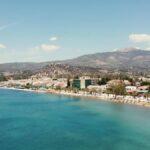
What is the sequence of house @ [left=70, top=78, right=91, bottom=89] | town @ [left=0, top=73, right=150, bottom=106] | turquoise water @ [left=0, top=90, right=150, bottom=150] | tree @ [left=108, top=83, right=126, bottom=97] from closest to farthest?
A: turquoise water @ [left=0, top=90, right=150, bottom=150] < town @ [left=0, top=73, right=150, bottom=106] < tree @ [left=108, top=83, right=126, bottom=97] < house @ [left=70, top=78, right=91, bottom=89]

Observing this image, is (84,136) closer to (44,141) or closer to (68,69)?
(44,141)

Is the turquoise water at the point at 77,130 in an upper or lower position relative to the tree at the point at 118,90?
lower

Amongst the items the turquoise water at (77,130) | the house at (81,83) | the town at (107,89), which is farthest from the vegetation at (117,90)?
the turquoise water at (77,130)

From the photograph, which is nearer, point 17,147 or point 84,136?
point 17,147

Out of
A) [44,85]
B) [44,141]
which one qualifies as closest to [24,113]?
[44,141]

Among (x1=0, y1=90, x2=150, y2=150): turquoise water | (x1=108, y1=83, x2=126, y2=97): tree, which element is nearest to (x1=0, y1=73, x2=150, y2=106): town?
(x1=108, y1=83, x2=126, y2=97): tree

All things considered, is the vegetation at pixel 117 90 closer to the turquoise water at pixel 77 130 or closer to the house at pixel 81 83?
the house at pixel 81 83

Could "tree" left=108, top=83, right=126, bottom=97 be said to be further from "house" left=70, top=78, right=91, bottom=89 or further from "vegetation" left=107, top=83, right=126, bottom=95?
"house" left=70, top=78, right=91, bottom=89

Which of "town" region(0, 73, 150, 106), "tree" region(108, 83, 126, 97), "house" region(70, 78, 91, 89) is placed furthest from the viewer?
"house" region(70, 78, 91, 89)
